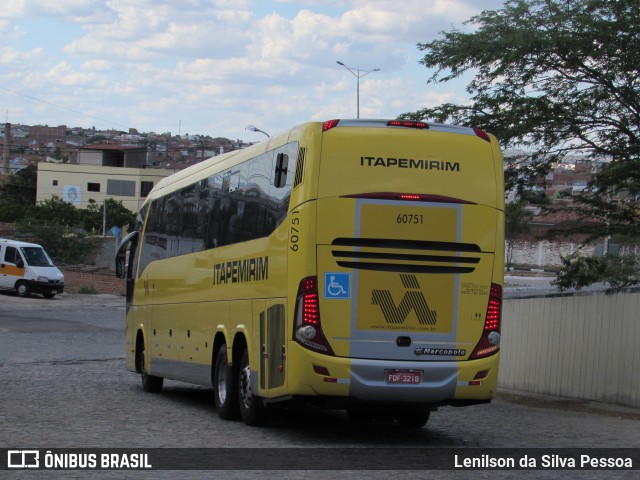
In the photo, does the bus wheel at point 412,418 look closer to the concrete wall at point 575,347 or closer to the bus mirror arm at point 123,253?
the concrete wall at point 575,347

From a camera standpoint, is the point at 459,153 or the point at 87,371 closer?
the point at 459,153

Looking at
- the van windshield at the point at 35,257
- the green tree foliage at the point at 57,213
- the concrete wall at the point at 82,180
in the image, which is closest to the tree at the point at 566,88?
the van windshield at the point at 35,257

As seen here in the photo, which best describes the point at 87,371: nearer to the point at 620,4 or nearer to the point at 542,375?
the point at 542,375

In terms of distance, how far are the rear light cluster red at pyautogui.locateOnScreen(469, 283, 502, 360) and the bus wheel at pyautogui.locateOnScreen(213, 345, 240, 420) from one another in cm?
350

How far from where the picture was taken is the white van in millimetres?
50844

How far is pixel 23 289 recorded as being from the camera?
170 ft

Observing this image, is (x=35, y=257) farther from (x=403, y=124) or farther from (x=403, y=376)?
(x=403, y=376)

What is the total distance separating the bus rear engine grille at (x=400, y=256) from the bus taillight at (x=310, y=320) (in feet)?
1.40

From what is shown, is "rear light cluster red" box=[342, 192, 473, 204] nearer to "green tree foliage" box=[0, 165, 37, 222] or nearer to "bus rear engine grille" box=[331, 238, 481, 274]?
"bus rear engine grille" box=[331, 238, 481, 274]

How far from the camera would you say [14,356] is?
28078mm

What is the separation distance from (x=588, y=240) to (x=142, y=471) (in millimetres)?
13907

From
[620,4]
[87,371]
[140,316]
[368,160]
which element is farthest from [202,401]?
[620,4]

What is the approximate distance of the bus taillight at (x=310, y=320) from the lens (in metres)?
12.1

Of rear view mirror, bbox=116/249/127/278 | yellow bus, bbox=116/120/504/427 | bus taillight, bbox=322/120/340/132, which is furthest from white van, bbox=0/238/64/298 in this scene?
bus taillight, bbox=322/120/340/132
